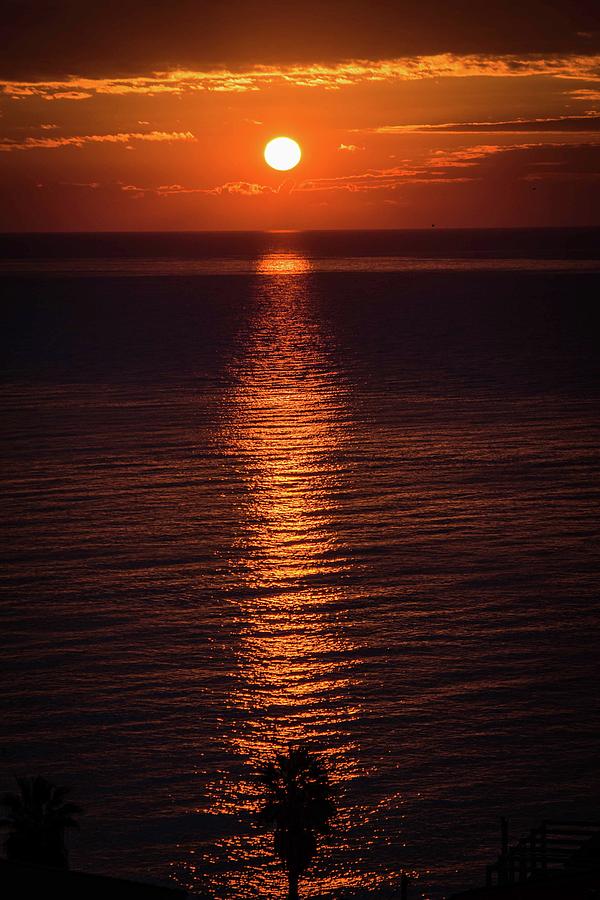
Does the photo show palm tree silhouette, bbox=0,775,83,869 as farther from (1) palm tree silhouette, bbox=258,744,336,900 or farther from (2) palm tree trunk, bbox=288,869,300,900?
(2) palm tree trunk, bbox=288,869,300,900

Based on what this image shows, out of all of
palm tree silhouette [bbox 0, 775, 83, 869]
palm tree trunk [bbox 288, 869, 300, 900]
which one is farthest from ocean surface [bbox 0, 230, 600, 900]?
palm tree silhouette [bbox 0, 775, 83, 869]

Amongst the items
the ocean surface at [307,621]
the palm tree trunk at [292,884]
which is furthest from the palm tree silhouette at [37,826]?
the palm tree trunk at [292,884]

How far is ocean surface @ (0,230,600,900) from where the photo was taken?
30.2 meters

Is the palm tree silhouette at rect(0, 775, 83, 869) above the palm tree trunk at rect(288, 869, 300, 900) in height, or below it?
above

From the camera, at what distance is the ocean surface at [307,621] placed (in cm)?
3022

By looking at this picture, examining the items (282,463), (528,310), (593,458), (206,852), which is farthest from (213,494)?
(528,310)

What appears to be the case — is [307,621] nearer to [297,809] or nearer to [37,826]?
[297,809]

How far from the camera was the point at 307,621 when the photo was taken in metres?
41.2

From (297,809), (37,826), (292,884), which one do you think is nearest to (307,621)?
(292,884)

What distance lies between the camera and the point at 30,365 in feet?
346

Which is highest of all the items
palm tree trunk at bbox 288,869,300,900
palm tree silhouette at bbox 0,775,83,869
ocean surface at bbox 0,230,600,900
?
ocean surface at bbox 0,230,600,900

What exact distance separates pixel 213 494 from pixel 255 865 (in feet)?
95.5

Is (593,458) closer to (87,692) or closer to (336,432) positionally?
(336,432)

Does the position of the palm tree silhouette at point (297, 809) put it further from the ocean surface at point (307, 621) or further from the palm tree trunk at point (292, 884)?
the ocean surface at point (307, 621)
